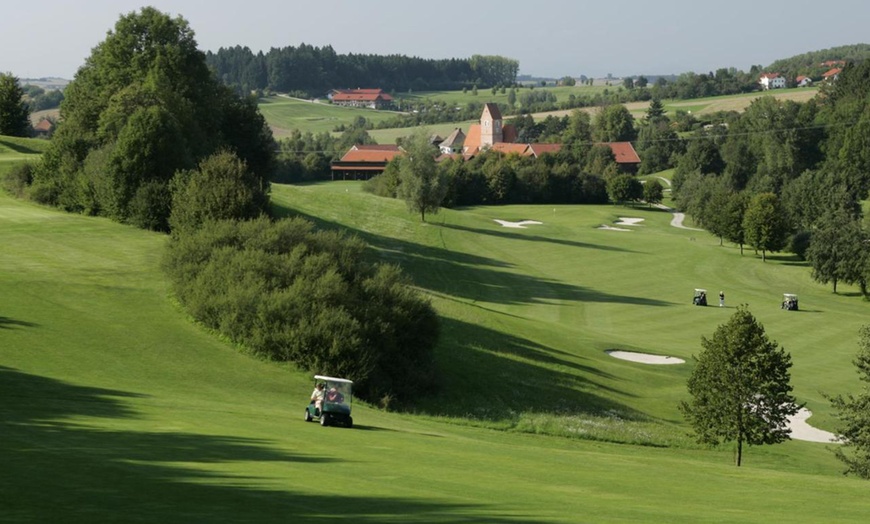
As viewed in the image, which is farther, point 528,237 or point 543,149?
point 543,149

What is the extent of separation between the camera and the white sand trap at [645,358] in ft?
169

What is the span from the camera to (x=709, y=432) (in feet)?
108

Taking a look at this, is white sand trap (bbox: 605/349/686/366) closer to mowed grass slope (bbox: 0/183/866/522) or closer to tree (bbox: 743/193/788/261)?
mowed grass slope (bbox: 0/183/866/522)

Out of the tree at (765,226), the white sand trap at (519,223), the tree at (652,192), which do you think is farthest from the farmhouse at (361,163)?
the tree at (765,226)

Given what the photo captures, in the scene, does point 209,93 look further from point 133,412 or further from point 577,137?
point 577,137

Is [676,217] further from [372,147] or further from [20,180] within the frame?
[20,180]

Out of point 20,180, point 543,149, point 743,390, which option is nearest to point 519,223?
point 20,180

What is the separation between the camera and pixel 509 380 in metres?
41.3

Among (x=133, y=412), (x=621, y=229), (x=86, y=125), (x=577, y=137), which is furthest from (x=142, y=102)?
(x=577, y=137)

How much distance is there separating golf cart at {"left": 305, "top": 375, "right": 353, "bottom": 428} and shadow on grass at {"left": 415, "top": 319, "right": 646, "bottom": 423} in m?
9.13

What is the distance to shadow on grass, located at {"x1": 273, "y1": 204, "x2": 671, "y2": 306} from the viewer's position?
70.9 meters

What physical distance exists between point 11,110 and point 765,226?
71.7m

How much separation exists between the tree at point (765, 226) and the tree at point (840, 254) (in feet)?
32.6

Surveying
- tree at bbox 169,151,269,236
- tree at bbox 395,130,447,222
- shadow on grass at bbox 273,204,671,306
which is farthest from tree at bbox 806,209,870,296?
tree at bbox 169,151,269,236
